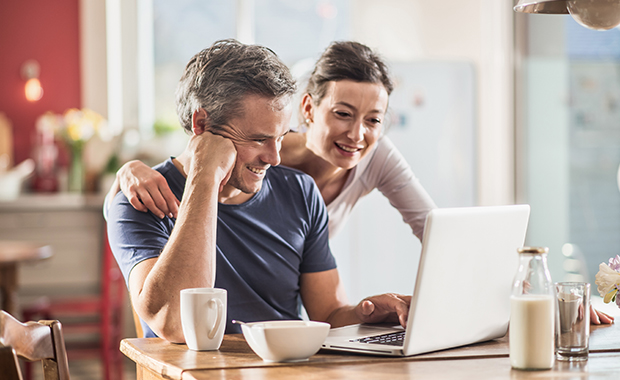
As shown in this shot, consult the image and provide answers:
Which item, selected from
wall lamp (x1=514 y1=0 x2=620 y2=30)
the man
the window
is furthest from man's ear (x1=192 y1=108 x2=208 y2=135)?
the window

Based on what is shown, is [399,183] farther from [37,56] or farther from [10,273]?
[37,56]

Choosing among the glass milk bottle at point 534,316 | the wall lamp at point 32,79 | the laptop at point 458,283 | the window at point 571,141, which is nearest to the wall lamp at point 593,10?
the laptop at point 458,283

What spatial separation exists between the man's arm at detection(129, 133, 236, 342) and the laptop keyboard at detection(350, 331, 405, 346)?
0.29 m

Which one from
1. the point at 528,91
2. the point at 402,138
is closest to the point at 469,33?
the point at 528,91

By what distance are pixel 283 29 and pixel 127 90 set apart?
1.23m

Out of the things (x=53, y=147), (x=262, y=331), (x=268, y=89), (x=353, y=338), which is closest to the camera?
(x=262, y=331)

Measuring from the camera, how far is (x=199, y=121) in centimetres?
146

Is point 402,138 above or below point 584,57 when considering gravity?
below

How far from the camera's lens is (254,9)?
500 centimetres

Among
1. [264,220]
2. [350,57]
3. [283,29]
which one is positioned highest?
[283,29]

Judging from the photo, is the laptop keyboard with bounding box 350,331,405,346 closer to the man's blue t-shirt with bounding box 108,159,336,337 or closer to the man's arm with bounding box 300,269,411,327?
the man's arm with bounding box 300,269,411,327

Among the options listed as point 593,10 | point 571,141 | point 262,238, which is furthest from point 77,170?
point 593,10

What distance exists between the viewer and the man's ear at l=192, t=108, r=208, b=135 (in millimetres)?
1452

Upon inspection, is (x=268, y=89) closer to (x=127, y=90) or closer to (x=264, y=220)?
(x=264, y=220)
